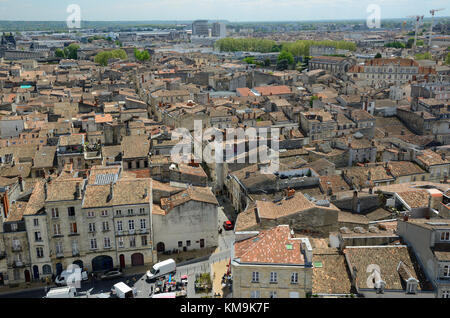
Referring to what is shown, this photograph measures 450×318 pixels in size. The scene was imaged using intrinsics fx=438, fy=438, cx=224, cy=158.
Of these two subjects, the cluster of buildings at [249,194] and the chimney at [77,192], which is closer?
the cluster of buildings at [249,194]

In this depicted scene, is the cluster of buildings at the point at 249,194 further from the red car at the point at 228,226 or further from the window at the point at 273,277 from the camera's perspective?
the red car at the point at 228,226

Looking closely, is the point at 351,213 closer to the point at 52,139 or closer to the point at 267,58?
the point at 52,139

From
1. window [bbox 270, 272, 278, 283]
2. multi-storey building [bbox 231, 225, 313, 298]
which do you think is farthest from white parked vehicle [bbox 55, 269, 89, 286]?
window [bbox 270, 272, 278, 283]

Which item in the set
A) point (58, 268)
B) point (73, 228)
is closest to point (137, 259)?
point (73, 228)

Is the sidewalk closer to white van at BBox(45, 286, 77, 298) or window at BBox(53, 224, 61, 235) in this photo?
white van at BBox(45, 286, 77, 298)

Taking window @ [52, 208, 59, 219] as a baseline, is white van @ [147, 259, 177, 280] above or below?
below

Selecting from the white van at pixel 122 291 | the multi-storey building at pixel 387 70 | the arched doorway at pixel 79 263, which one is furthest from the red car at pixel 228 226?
the multi-storey building at pixel 387 70
